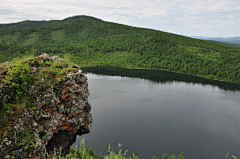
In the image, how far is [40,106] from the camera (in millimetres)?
11375

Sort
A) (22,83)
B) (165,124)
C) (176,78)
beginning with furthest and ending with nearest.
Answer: (176,78) < (165,124) < (22,83)

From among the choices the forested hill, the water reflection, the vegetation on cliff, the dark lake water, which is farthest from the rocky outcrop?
the forested hill

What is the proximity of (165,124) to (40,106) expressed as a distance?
26.5m

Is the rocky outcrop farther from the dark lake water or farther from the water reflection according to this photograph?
the water reflection

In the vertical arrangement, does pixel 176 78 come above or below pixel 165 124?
above

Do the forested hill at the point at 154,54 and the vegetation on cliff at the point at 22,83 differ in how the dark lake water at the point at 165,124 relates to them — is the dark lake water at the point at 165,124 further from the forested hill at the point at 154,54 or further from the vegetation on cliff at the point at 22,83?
the forested hill at the point at 154,54

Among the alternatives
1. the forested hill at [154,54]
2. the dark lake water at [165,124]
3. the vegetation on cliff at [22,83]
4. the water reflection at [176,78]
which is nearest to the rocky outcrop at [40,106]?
the vegetation on cliff at [22,83]

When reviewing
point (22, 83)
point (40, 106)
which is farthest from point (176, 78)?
point (22, 83)

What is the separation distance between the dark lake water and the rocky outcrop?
1203 centimetres

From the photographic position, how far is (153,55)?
123375 mm

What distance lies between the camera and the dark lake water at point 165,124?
24.5 m

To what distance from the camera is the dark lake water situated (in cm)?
2452

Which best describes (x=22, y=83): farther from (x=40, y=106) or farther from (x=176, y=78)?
(x=176, y=78)

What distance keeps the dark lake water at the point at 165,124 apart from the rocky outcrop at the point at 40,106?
39.5 feet
